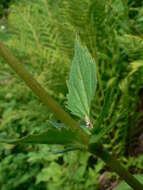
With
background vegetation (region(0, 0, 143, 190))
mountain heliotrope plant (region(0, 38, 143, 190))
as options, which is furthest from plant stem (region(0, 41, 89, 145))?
background vegetation (region(0, 0, 143, 190))

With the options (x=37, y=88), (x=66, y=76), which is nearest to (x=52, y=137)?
(x=37, y=88)

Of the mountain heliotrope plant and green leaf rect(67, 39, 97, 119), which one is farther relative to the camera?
green leaf rect(67, 39, 97, 119)

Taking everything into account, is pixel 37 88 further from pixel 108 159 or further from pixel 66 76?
pixel 66 76

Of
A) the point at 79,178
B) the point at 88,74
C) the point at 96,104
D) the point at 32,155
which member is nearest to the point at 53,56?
the point at 96,104

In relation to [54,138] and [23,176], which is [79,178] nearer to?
[23,176]

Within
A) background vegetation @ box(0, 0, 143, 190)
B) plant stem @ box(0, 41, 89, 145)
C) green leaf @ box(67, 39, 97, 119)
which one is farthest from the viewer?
background vegetation @ box(0, 0, 143, 190)

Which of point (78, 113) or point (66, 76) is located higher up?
point (78, 113)

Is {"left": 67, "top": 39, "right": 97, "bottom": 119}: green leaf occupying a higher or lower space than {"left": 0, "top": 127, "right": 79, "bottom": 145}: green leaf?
higher

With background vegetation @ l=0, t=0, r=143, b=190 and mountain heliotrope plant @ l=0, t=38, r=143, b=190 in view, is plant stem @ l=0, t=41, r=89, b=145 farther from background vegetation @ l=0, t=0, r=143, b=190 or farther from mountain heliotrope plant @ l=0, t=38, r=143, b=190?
background vegetation @ l=0, t=0, r=143, b=190

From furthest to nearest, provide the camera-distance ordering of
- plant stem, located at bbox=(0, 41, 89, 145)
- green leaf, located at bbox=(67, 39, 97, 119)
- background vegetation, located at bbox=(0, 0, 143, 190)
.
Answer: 1. background vegetation, located at bbox=(0, 0, 143, 190)
2. green leaf, located at bbox=(67, 39, 97, 119)
3. plant stem, located at bbox=(0, 41, 89, 145)
